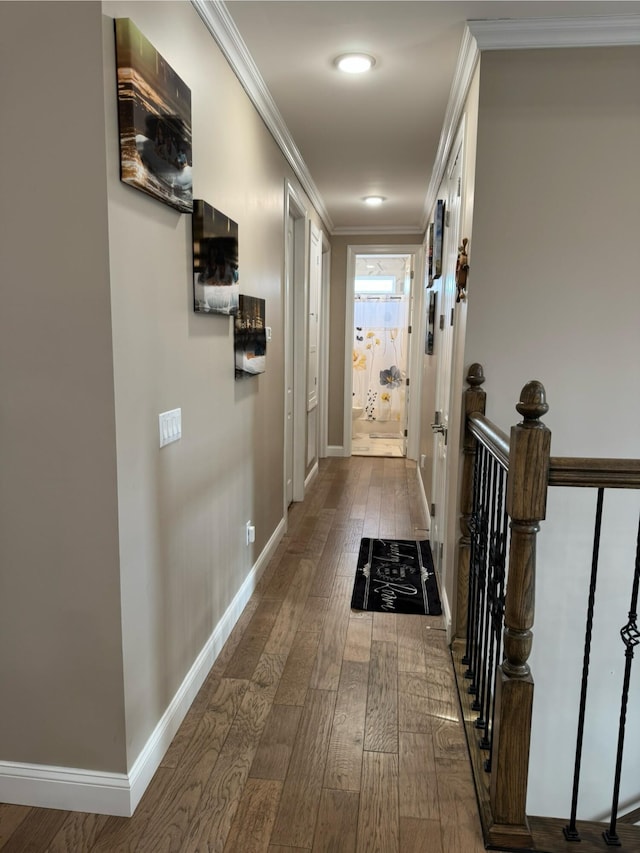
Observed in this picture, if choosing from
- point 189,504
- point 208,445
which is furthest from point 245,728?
point 208,445

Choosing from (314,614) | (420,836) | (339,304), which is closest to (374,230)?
(339,304)

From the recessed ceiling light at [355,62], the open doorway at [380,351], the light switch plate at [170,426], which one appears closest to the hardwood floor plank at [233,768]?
the light switch plate at [170,426]

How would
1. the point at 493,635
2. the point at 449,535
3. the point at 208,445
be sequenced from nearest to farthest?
the point at 493,635
the point at 208,445
the point at 449,535

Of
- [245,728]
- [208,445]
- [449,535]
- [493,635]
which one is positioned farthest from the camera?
[449,535]

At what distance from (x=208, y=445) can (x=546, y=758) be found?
6.77 ft

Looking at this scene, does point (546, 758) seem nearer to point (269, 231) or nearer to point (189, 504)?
point (189, 504)

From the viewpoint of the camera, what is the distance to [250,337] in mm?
2791

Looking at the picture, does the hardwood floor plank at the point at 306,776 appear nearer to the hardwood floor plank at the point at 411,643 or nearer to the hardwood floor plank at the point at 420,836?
the hardwood floor plank at the point at 420,836

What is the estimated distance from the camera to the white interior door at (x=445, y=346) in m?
2.97

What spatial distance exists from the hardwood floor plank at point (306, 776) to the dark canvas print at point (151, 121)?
5.80ft

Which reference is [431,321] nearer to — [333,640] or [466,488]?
[466,488]

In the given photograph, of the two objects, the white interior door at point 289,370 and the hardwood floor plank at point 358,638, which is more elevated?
the white interior door at point 289,370

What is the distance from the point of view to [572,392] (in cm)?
240

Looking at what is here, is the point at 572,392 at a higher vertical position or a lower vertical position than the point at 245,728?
higher
